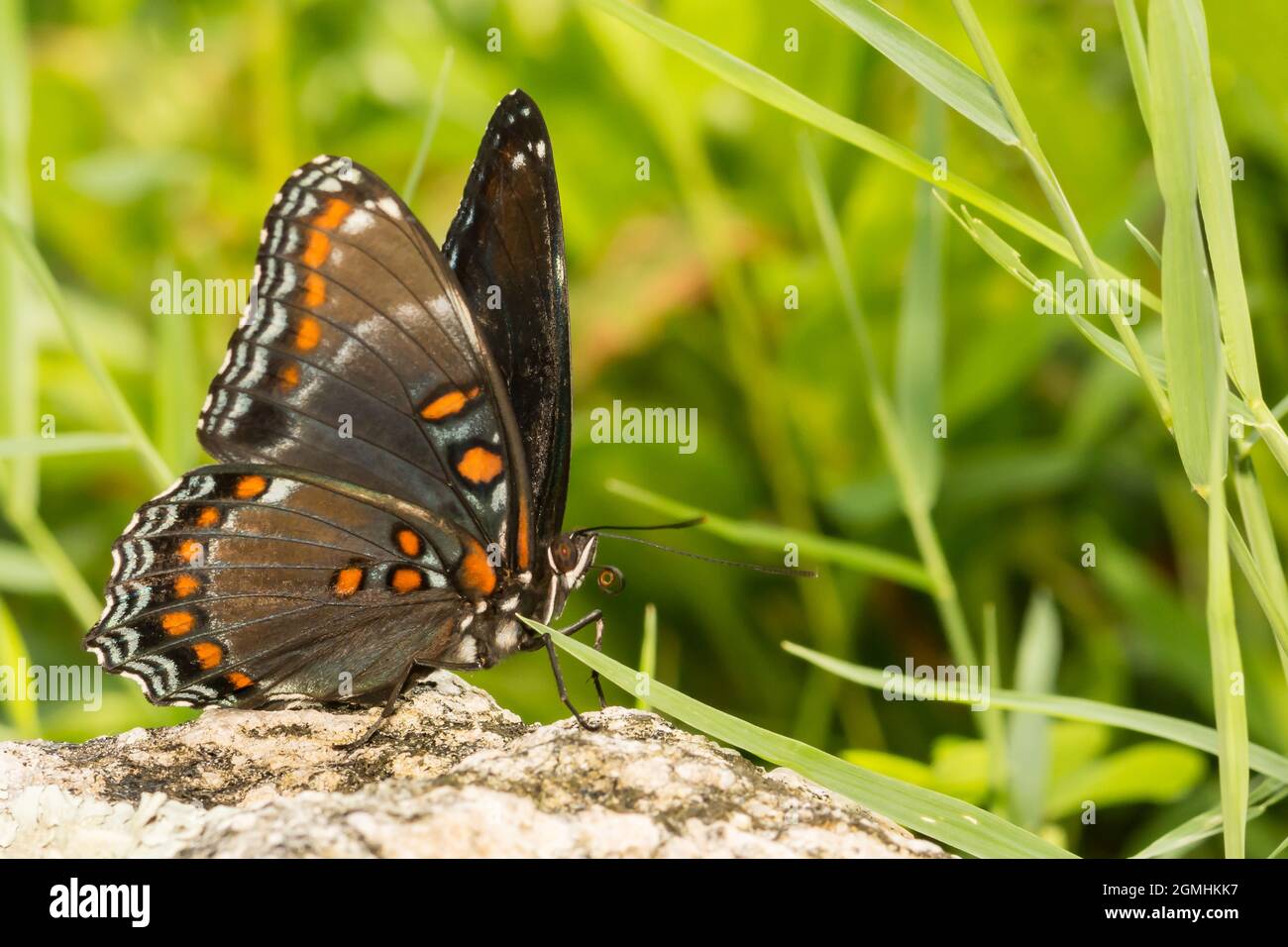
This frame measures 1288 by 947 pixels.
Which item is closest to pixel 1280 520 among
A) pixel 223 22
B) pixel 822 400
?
pixel 822 400

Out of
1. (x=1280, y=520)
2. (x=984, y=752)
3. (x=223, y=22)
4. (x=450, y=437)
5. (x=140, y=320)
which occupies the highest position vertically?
(x=223, y=22)

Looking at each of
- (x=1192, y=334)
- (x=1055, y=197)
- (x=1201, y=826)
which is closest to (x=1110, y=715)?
(x=1201, y=826)

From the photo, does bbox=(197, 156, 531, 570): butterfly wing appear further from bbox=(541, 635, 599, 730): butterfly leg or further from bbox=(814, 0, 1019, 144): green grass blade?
bbox=(814, 0, 1019, 144): green grass blade

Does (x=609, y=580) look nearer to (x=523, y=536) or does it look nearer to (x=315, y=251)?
(x=523, y=536)

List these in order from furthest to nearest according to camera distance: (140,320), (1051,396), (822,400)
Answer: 1. (140,320)
2. (1051,396)
3. (822,400)

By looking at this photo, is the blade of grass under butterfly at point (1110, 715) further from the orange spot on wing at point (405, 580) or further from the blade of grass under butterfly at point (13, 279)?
the blade of grass under butterfly at point (13, 279)

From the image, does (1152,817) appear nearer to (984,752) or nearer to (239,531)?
(984,752)

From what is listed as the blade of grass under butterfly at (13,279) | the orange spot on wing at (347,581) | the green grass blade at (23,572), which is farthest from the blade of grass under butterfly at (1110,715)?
the green grass blade at (23,572)
